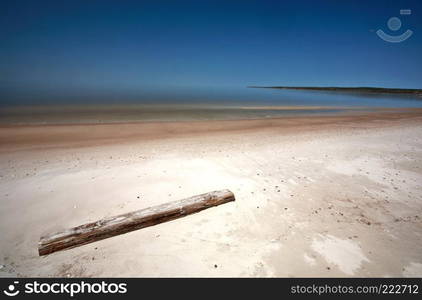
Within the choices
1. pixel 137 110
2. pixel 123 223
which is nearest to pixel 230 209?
pixel 123 223

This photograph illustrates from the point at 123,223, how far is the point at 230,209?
1.94 meters

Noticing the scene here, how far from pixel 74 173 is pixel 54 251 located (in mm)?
3239

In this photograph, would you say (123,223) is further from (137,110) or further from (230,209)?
(137,110)

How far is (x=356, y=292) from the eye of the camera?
2387 mm

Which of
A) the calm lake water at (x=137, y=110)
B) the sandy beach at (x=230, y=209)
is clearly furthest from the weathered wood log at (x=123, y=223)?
the calm lake water at (x=137, y=110)

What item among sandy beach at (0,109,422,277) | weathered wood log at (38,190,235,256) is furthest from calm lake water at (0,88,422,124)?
weathered wood log at (38,190,235,256)

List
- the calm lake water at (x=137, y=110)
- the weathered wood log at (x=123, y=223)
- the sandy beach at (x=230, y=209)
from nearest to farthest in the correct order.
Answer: the sandy beach at (x=230, y=209)
the weathered wood log at (x=123, y=223)
the calm lake water at (x=137, y=110)

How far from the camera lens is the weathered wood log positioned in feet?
9.11

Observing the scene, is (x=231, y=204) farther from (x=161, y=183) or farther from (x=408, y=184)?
(x=408, y=184)

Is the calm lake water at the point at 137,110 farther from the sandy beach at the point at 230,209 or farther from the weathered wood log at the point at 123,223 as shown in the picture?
the weathered wood log at the point at 123,223

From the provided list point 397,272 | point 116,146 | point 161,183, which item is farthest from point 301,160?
point 116,146

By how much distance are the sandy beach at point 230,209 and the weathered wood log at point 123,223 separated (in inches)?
4.1

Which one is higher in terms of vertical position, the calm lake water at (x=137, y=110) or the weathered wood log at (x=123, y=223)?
the calm lake water at (x=137, y=110)

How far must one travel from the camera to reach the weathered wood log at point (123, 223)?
278cm
